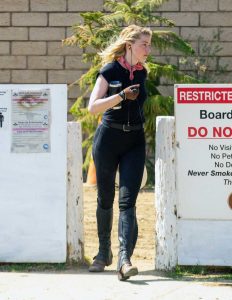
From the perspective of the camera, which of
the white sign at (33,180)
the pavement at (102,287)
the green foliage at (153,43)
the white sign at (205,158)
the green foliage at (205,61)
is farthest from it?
the green foliage at (205,61)

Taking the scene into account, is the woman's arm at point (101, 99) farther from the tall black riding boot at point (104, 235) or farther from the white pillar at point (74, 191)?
the tall black riding boot at point (104, 235)

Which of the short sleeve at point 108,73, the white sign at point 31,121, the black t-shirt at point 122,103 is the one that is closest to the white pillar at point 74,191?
the white sign at point 31,121

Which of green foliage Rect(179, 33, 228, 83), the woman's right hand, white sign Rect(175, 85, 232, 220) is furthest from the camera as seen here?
green foliage Rect(179, 33, 228, 83)

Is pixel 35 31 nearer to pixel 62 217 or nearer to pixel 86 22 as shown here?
pixel 86 22

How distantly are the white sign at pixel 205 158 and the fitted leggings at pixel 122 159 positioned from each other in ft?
1.08

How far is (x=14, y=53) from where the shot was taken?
1418 centimetres

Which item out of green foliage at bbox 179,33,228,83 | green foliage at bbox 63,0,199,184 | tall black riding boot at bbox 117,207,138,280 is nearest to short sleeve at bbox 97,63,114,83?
tall black riding boot at bbox 117,207,138,280

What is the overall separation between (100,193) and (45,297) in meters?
1.06

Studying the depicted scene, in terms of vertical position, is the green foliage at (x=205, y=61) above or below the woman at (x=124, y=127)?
above

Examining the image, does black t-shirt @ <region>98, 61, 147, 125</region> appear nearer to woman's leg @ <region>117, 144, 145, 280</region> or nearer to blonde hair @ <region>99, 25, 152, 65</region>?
blonde hair @ <region>99, 25, 152, 65</region>

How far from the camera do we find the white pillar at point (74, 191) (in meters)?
6.93

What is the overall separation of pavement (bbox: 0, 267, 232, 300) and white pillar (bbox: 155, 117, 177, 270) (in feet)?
0.59

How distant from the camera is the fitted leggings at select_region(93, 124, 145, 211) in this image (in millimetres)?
6613

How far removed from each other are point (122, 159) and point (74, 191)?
0.50 m
